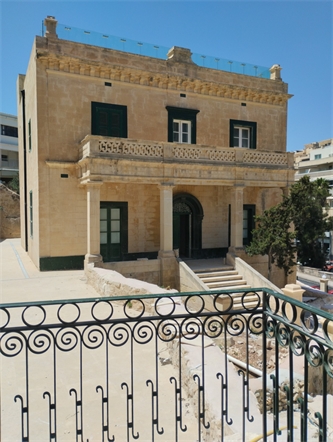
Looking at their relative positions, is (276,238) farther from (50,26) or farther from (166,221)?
(50,26)

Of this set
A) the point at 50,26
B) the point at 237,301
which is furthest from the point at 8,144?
the point at 237,301

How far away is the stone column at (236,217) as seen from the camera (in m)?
16.5

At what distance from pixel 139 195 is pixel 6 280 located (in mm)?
7134

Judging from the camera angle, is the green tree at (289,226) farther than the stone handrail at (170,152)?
Yes

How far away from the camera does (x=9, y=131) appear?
175 ft

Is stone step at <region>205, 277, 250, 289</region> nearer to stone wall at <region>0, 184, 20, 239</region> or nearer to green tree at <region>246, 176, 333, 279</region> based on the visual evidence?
green tree at <region>246, 176, 333, 279</region>

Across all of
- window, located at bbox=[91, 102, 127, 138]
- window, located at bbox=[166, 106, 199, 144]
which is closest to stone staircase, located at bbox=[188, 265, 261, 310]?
window, located at bbox=[166, 106, 199, 144]

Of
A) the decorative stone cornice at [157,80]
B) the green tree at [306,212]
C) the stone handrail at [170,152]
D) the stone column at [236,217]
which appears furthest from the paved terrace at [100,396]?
the decorative stone cornice at [157,80]

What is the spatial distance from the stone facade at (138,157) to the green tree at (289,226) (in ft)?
3.57

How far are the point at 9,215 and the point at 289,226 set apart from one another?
25997mm

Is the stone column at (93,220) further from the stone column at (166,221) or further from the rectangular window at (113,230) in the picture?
the stone column at (166,221)

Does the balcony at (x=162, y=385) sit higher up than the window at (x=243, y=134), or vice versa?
the window at (x=243, y=134)

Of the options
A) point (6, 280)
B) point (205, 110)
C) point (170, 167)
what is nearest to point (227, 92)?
point (205, 110)

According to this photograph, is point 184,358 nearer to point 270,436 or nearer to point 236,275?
point 270,436
